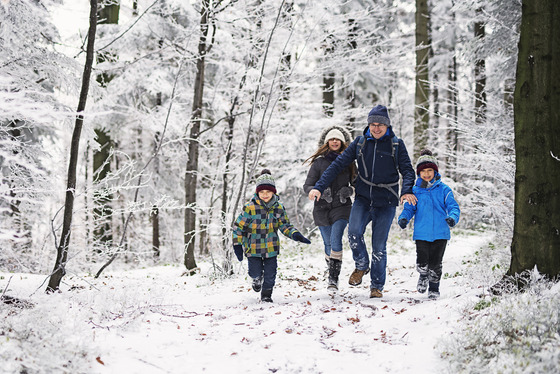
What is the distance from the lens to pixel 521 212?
14.4 feet

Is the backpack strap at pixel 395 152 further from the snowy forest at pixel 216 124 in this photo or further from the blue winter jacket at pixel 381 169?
the snowy forest at pixel 216 124

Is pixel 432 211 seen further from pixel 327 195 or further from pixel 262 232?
pixel 262 232

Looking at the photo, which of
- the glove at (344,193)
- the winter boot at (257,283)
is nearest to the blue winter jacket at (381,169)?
the glove at (344,193)

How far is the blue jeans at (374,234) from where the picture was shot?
5609mm

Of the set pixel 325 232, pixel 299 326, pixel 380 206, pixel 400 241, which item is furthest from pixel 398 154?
pixel 400 241

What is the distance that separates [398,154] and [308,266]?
165 inches

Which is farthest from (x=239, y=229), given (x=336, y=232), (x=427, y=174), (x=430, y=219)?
(x=427, y=174)

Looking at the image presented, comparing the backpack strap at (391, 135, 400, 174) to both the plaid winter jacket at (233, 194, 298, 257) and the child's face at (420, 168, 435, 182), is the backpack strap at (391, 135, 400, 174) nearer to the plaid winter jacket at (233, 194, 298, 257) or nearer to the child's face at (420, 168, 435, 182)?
the child's face at (420, 168, 435, 182)

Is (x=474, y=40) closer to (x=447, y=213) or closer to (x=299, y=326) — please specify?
(x=447, y=213)

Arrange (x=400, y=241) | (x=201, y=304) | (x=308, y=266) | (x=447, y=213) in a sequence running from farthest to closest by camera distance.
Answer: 1. (x=400, y=241)
2. (x=308, y=266)
3. (x=201, y=304)
4. (x=447, y=213)

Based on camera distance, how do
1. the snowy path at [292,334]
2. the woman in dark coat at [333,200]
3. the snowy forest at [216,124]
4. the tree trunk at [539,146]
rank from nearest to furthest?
1. the snowy path at [292,334]
2. the snowy forest at [216,124]
3. the tree trunk at [539,146]
4. the woman in dark coat at [333,200]

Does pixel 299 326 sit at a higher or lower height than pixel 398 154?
lower

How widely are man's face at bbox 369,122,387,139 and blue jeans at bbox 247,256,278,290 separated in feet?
6.63

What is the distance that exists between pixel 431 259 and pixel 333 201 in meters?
1.48
